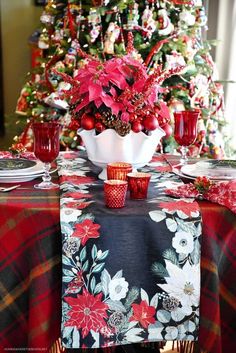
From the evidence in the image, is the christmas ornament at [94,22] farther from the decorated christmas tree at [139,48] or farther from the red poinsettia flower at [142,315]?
the red poinsettia flower at [142,315]

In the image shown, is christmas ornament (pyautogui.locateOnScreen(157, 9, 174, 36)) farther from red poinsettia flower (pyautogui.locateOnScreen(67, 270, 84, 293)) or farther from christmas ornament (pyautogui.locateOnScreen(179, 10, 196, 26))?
red poinsettia flower (pyautogui.locateOnScreen(67, 270, 84, 293))

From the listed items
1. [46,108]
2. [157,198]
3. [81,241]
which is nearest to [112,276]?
[81,241]

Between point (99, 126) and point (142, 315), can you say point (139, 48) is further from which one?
point (142, 315)

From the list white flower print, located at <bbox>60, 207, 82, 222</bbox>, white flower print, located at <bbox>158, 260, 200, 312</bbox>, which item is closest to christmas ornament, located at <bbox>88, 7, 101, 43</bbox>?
white flower print, located at <bbox>60, 207, 82, 222</bbox>

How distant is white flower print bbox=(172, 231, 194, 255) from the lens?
1.30 metres

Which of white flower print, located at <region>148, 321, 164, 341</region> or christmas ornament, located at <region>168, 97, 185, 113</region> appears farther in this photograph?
christmas ornament, located at <region>168, 97, 185, 113</region>

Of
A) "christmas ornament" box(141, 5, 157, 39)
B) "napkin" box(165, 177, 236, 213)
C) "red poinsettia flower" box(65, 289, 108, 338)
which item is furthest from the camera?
"christmas ornament" box(141, 5, 157, 39)

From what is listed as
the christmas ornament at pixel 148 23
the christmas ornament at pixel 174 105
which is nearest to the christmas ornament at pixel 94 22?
the christmas ornament at pixel 148 23

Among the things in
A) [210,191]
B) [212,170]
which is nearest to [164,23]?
[212,170]

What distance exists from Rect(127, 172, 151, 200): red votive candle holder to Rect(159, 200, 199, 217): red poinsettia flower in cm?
6

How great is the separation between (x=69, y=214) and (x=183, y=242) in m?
0.29

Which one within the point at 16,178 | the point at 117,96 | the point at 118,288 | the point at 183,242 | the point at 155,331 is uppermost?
the point at 117,96

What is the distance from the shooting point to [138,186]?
140 cm

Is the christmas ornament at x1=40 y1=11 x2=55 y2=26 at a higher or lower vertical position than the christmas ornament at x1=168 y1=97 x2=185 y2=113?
higher
